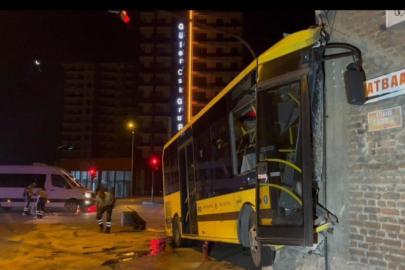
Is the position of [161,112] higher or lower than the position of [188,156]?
higher

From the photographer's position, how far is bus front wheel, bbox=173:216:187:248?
43.9 feet

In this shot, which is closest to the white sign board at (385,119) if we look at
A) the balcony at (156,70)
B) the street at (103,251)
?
the street at (103,251)

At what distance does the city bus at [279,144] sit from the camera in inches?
216

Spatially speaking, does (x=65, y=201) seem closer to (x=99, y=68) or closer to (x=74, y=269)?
(x=74, y=269)

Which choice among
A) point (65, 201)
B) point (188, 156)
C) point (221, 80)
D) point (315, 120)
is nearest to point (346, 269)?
point (315, 120)

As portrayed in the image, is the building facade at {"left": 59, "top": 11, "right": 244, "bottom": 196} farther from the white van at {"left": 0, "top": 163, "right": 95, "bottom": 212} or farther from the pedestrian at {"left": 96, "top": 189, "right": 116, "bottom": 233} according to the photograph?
the pedestrian at {"left": 96, "top": 189, "right": 116, "bottom": 233}

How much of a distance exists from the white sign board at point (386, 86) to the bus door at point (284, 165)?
91 centimetres

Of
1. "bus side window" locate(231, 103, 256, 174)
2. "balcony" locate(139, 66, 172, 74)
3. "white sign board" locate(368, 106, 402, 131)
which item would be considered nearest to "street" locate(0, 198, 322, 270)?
"bus side window" locate(231, 103, 256, 174)

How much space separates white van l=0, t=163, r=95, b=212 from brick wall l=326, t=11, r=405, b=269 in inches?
920

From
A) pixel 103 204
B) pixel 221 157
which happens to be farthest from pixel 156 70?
pixel 221 157

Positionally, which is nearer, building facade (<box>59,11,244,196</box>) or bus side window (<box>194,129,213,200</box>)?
bus side window (<box>194,129,213,200</box>)

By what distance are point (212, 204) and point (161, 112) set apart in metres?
67.6

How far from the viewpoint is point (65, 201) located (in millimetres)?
26906

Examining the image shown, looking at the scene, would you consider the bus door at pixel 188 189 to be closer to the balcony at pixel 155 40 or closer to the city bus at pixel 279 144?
the city bus at pixel 279 144
